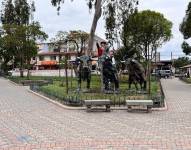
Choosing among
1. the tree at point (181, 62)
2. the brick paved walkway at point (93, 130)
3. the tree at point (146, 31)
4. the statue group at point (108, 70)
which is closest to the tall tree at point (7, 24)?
the tree at point (146, 31)

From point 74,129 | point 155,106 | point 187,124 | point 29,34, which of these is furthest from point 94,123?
point 29,34

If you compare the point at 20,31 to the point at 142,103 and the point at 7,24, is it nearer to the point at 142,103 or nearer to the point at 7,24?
the point at 7,24

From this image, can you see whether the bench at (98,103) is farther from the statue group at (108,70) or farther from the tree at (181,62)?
the tree at (181,62)

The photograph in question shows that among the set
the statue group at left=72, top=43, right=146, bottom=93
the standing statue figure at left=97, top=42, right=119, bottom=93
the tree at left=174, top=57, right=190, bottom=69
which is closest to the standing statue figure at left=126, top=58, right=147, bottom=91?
the statue group at left=72, top=43, right=146, bottom=93

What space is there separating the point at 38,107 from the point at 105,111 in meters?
3.19

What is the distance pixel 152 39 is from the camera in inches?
2469

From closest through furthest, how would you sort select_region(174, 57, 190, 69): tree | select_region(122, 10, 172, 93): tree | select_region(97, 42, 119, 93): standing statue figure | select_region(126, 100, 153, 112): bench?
select_region(126, 100, 153, 112): bench
select_region(97, 42, 119, 93): standing statue figure
select_region(122, 10, 172, 93): tree
select_region(174, 57, 190, 69): tree

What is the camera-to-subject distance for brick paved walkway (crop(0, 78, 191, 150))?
1066cm

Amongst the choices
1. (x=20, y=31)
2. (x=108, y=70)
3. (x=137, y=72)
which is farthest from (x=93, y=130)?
(x=20, y=31)

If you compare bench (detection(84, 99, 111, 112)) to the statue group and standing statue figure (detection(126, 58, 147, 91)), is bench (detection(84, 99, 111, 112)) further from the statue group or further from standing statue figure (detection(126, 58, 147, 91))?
standing statue figure (detection(126, 58, 147, 91))

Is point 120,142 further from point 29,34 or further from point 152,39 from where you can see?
point 152,39

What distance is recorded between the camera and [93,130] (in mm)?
12734

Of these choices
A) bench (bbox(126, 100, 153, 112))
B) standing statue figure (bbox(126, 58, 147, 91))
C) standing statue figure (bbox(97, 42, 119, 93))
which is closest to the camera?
bench (bbox(126, 100, 153, 112))

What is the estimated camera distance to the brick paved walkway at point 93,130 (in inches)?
420
